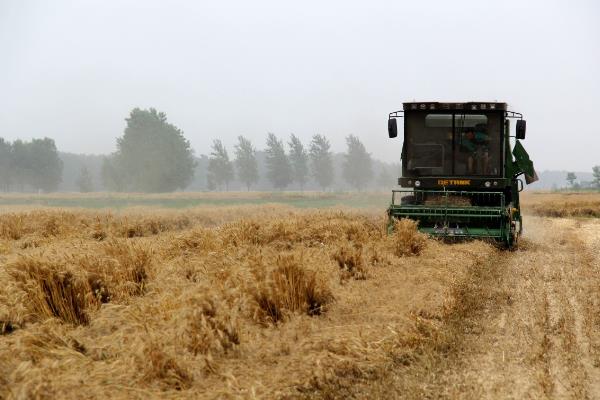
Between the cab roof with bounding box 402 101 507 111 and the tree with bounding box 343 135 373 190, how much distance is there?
275 ft

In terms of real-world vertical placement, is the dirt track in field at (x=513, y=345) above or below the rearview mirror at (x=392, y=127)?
below

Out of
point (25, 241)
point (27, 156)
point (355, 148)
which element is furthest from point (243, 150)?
point (25, 241)

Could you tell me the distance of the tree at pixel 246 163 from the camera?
92.8 meters

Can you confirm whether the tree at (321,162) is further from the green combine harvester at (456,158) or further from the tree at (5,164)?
the green combine harvester at (456,158)

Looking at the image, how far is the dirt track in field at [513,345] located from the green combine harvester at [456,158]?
4342 mm

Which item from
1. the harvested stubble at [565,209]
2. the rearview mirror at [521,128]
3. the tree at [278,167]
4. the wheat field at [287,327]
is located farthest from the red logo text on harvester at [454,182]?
the tree at [278,167]

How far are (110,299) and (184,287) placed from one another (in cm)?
81

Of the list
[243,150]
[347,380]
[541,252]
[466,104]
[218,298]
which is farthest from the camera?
[243,150]

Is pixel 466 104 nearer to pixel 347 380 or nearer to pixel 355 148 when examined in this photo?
→ pixel 347 380

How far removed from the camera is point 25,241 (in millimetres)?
12523

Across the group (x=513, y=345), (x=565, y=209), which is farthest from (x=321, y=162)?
(x=513, y=345)

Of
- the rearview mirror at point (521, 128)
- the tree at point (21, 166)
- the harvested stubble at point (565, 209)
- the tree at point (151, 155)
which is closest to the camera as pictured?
the rearview mirror at point (521, 128)

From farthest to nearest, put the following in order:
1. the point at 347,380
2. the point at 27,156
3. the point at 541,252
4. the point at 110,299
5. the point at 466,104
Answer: the point at 27,156 → the point at 466,104 → the point at 541,252 → the point at 110,299 → the point at 347,380

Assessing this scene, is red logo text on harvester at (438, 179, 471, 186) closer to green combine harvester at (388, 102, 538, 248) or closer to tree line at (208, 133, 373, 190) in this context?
green combine harvester at (388, 102, 538, 248)
